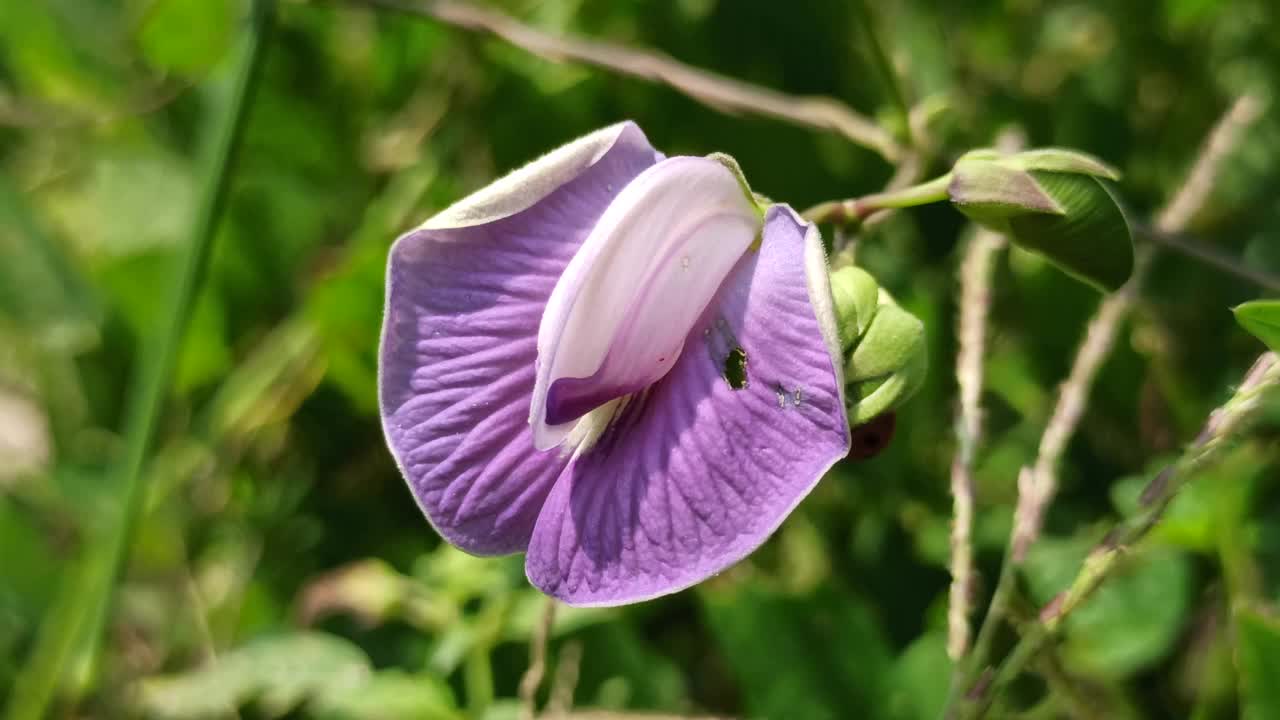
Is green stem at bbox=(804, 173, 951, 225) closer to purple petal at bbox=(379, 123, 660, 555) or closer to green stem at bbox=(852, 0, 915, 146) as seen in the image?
purple petal at bbox=(379, 123, 660, 555)

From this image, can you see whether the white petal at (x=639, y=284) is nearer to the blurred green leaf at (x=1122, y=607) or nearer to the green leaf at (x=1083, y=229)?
the green leaf at (x=1083, y=229)

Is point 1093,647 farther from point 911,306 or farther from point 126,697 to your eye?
point 126,697

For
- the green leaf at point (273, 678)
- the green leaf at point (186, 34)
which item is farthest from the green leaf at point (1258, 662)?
the green leaf at point (186, 34)

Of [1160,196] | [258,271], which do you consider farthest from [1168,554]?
[258,271]

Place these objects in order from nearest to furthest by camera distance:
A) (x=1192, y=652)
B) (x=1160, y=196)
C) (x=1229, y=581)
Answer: (x=1229, y=581), (x=1192, y=652), (x=1160, y=196)

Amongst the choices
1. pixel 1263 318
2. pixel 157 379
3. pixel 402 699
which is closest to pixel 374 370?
pixel 157 379

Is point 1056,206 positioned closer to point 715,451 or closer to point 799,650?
point 715,451
